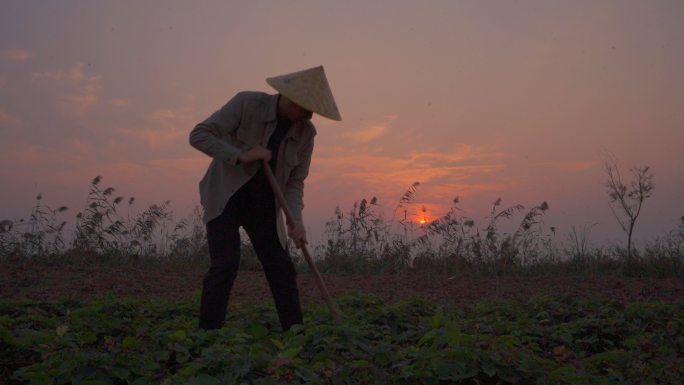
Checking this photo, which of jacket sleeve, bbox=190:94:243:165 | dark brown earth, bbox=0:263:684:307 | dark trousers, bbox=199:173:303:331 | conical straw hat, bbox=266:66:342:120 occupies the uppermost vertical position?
conical straw hat, bbox=266:66:342:120

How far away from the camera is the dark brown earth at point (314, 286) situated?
5.57 metres

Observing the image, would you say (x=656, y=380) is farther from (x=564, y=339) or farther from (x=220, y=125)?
(x=220, y=125)

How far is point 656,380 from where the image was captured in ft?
8.04

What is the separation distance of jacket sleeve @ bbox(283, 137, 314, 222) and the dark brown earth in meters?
2.26

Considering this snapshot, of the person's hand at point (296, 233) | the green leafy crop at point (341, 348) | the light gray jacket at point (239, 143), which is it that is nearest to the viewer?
the green leafy crop at point (341, 348)

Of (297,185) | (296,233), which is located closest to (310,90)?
(297,185)

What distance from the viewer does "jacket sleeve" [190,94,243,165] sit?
116 inches

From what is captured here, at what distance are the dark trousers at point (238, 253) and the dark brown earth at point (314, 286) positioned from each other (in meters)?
2.16

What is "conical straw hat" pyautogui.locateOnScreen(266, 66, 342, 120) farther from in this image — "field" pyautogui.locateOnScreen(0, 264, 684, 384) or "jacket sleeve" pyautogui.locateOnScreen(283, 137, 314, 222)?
"field" pyautogui.locateOnScreen(0, 264, 684, 384)

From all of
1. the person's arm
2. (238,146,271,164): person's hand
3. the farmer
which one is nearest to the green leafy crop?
the farmer

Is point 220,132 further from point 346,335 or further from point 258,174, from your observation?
point 346,335

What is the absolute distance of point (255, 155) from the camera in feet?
9.57

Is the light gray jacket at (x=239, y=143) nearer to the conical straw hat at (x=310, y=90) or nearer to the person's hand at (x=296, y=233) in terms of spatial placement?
the person's hand at (x=296, y=233)

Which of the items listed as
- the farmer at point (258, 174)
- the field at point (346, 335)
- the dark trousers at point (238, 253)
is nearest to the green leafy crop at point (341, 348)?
the field at point (346, 335)
